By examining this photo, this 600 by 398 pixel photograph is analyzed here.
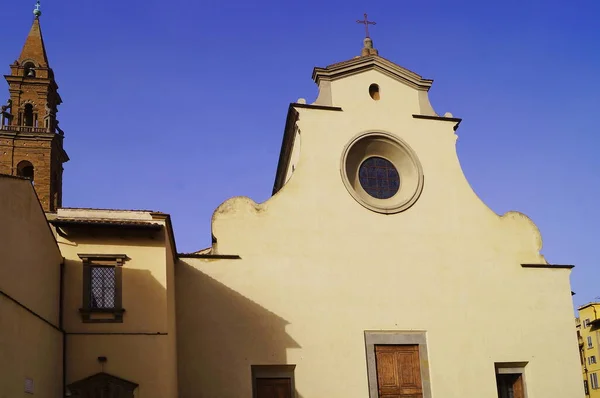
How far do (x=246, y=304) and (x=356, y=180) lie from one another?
489 centimetres

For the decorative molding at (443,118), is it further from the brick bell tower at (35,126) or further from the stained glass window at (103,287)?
the brick bell tower at (35,126)

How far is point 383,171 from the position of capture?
69.7 feet

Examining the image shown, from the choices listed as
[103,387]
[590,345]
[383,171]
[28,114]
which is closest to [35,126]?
[28,114]

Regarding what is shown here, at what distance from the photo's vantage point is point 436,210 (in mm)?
20750

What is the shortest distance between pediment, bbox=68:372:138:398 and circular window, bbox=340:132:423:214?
8552mm

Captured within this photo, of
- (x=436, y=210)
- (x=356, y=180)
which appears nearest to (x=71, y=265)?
(x=356, y=180)

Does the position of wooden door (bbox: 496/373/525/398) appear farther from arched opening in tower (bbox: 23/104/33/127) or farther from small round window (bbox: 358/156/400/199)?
arched opening in tower (bbox: 23/104/33/127)

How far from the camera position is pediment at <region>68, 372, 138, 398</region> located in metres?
Result: 14.4

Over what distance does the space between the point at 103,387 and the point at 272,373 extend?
16.5 feet

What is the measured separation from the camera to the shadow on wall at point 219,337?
17625 mm

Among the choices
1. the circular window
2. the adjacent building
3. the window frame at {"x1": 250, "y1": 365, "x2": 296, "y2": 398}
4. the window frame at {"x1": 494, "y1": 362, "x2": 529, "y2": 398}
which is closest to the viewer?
the window frame at {"x1": 250, "y1": 365, "x2": 296, "y2": 398}

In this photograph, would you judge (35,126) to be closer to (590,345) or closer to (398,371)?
(398,371)

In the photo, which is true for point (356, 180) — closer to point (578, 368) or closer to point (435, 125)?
point (435, 125)

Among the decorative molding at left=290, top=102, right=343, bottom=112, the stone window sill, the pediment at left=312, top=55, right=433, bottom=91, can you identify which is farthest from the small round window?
the stone window sill
